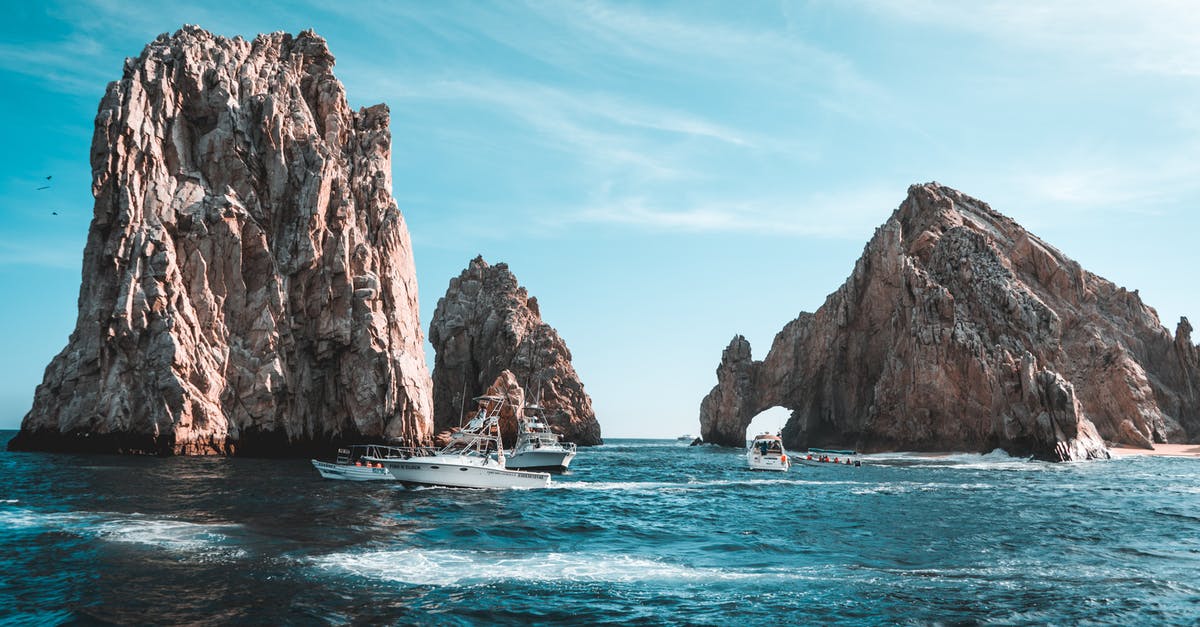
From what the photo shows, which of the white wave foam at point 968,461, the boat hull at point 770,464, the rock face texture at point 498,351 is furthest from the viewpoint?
the rock face texture at point 498,351

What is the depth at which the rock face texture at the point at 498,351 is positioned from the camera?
127369mm

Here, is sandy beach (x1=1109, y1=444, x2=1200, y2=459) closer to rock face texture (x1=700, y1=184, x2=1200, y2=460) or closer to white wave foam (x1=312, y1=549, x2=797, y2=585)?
rock face texture (x1=700, y1=184, x2=1200, y2=460)

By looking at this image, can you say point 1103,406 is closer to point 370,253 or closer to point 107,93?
point 370,253

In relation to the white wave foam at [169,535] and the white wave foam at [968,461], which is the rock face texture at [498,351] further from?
the white wave foam at [169,535]

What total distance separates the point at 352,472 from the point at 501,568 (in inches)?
1107

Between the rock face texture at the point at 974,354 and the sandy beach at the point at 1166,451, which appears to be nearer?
the rock face texture at the point at 974,354

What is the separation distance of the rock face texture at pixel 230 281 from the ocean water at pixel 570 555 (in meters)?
17.3

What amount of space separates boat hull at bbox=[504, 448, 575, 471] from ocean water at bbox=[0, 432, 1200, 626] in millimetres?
19900

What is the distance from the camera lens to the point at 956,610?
15977 millimetres

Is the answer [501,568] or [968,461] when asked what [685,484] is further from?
[968,461]

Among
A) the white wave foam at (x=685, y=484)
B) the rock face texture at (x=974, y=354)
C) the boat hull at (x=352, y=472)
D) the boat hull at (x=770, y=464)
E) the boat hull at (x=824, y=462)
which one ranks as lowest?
the boat hull at (x=824, y=462)

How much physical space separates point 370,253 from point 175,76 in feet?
77.8

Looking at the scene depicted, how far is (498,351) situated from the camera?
436 ft

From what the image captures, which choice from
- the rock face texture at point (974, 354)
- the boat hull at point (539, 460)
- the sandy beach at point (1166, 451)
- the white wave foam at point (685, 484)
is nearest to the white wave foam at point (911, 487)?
the white wave foam at point (685, 484)
